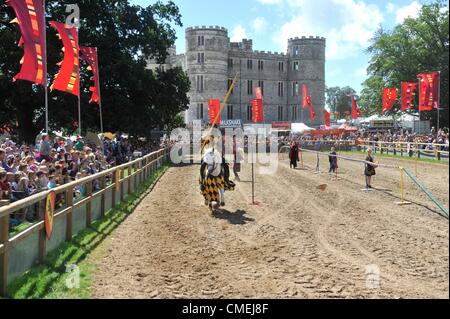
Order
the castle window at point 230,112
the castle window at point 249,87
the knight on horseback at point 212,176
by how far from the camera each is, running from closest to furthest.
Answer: the knight on horseback at point 212,176 < the castle window at point 230,112 < the castle window at point 249,87

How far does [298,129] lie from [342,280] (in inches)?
2351

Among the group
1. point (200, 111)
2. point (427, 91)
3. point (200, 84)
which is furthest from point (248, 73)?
point (427, 91)

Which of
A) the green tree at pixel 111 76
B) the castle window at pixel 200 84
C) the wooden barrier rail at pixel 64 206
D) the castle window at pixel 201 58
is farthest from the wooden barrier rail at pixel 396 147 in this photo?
the castle window at pixel 201 58

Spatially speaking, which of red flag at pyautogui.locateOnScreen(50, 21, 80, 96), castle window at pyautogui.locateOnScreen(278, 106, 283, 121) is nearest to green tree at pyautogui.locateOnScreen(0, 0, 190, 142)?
red flag at pyautogui.locateOnScreen(50, 21, 80, 96)

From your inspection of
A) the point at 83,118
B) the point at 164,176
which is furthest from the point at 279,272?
the point at 83,118

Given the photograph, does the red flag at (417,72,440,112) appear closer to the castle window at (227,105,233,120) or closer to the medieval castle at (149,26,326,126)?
the medieval castle at (149,26,326,126)

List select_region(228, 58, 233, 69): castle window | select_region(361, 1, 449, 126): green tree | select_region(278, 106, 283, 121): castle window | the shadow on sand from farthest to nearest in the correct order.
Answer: select_region(278, 106, 283, 121): castle window → select_region(228, 58, 233, 69): castle window → select_region(361, 1, 449, 126): green tree → the shadow on sand

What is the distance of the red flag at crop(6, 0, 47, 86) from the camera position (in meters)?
13.9

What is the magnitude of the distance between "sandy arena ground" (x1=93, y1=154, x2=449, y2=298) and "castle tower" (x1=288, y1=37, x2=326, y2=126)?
79.3m

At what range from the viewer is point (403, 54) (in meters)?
56.3

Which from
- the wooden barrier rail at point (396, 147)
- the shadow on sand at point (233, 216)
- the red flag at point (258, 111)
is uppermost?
the red flag at point (258, 111)

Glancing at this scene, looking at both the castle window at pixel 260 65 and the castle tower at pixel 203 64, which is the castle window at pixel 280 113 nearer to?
the castle window at pixel 260 65

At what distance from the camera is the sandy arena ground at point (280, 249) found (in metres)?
6.23

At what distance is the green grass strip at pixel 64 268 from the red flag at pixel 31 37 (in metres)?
5.63
